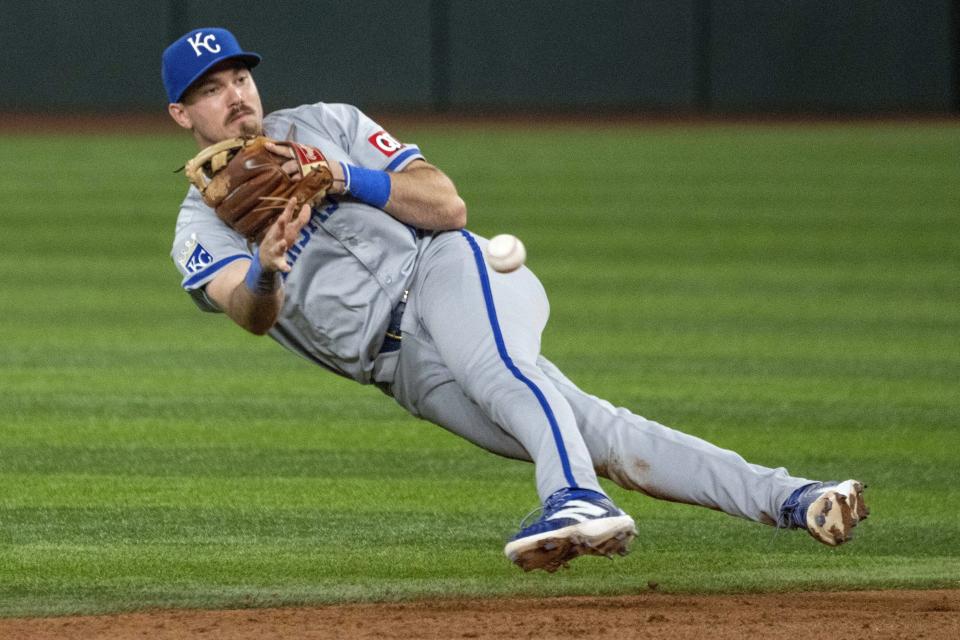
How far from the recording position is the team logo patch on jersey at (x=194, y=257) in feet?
15.7

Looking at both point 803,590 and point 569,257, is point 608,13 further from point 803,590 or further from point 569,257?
point 803,590

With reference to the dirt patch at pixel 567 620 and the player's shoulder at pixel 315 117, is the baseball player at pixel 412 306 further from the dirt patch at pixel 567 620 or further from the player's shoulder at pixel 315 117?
the dirt patch at pixel 567 620

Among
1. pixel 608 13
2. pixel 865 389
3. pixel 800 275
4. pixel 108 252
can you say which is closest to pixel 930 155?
pixel 608 13

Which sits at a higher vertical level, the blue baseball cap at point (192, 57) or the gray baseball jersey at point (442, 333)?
the blue baseball cap at point (192, 57)

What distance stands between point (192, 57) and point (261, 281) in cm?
80

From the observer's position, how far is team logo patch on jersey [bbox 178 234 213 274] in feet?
15.7

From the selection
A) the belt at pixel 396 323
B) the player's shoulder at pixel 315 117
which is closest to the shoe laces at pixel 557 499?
the belt at pixel 396 323

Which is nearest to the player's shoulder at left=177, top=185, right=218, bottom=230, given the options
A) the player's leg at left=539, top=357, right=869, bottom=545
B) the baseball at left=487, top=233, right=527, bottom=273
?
the baseball at left=487, top=233, right=527, bottom=273

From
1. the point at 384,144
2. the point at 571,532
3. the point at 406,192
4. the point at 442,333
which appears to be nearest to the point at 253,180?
the point at 406,192

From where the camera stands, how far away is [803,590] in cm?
475

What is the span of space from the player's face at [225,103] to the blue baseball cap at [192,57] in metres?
0.03

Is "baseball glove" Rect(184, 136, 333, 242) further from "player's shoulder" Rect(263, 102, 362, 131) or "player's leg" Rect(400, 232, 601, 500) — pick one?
"player's leg" Rect(400, 232, 601, 500)

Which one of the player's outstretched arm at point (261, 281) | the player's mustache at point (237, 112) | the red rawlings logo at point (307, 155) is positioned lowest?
the player's outstretched arm at point (261, 281)

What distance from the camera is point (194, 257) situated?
15.8ft
